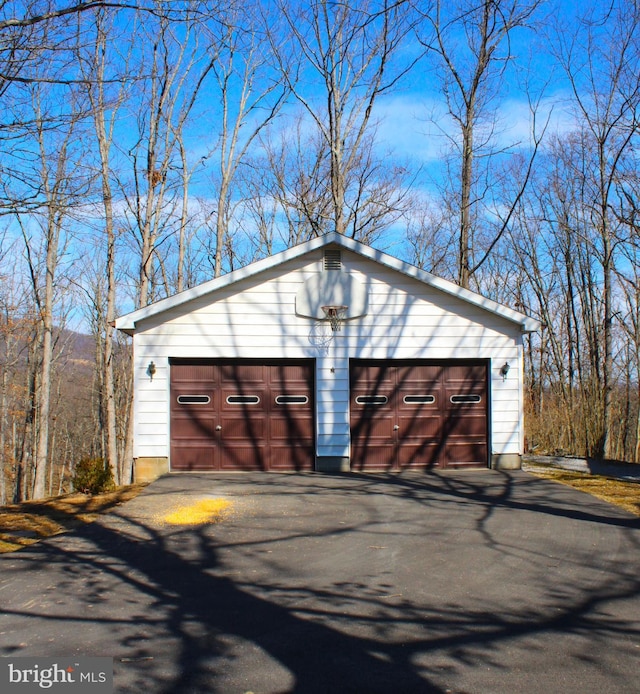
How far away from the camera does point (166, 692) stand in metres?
3.93

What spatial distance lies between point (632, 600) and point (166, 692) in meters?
3.95

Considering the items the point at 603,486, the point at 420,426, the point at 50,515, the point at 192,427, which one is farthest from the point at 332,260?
the point at 50,515

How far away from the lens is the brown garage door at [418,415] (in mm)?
13508

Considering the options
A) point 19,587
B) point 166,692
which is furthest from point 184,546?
point 166,692

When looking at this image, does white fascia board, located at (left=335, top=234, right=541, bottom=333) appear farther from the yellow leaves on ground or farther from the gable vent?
the yellow leaves on ground

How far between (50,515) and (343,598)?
18.4 feet

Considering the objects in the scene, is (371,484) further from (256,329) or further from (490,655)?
(490,655)

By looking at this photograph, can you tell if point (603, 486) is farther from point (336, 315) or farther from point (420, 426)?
point (336, 315)

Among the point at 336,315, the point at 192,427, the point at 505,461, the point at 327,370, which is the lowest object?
the point at 505,461

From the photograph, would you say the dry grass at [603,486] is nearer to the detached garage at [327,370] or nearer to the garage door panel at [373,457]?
the detached garage at [327,370]

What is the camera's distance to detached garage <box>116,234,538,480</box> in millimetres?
12992

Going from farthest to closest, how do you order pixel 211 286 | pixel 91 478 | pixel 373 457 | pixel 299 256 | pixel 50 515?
1. pixel 373 457
2. pixel 299 256
3. pixel 211 286
4. pixel 91 478
5. pixel 50 515

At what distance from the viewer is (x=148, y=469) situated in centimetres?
1287

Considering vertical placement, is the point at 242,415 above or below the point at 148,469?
above
